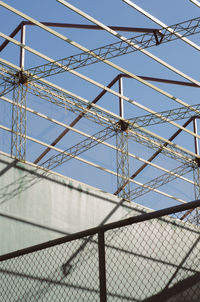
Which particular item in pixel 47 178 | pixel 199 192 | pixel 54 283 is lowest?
pixel 54 283

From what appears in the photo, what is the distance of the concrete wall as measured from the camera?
587 inches

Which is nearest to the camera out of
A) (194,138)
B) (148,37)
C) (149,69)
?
(148,37)

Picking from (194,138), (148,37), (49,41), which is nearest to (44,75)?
(49,41)

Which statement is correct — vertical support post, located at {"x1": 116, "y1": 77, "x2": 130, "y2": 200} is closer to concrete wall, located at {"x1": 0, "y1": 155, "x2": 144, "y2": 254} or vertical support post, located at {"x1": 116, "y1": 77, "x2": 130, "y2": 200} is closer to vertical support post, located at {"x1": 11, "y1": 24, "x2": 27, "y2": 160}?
concrete wall, located at {"x1": 0, "y1": 155, "x2": 144, "y2": 254}

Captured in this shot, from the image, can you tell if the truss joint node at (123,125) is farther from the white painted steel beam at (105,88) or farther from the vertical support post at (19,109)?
the vertical support post at (19,109)

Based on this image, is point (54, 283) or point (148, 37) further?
point (148, 37)

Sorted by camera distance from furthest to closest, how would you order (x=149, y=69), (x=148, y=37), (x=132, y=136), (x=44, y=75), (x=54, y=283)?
(x=132, y=136)
(x=149, y=69)
(x=44, y=75)
(x=148, y=37)
(x=54, y=283)

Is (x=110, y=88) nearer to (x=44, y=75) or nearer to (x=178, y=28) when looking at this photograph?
(x=44, y=75)

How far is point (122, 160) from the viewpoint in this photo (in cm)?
2131

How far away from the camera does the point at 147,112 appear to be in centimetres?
2153

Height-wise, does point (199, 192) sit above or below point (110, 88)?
below

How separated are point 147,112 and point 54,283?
30.9 ft

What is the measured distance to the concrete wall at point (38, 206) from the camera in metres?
14.9

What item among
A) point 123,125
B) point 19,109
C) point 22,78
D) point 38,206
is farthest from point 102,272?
point 123,125
